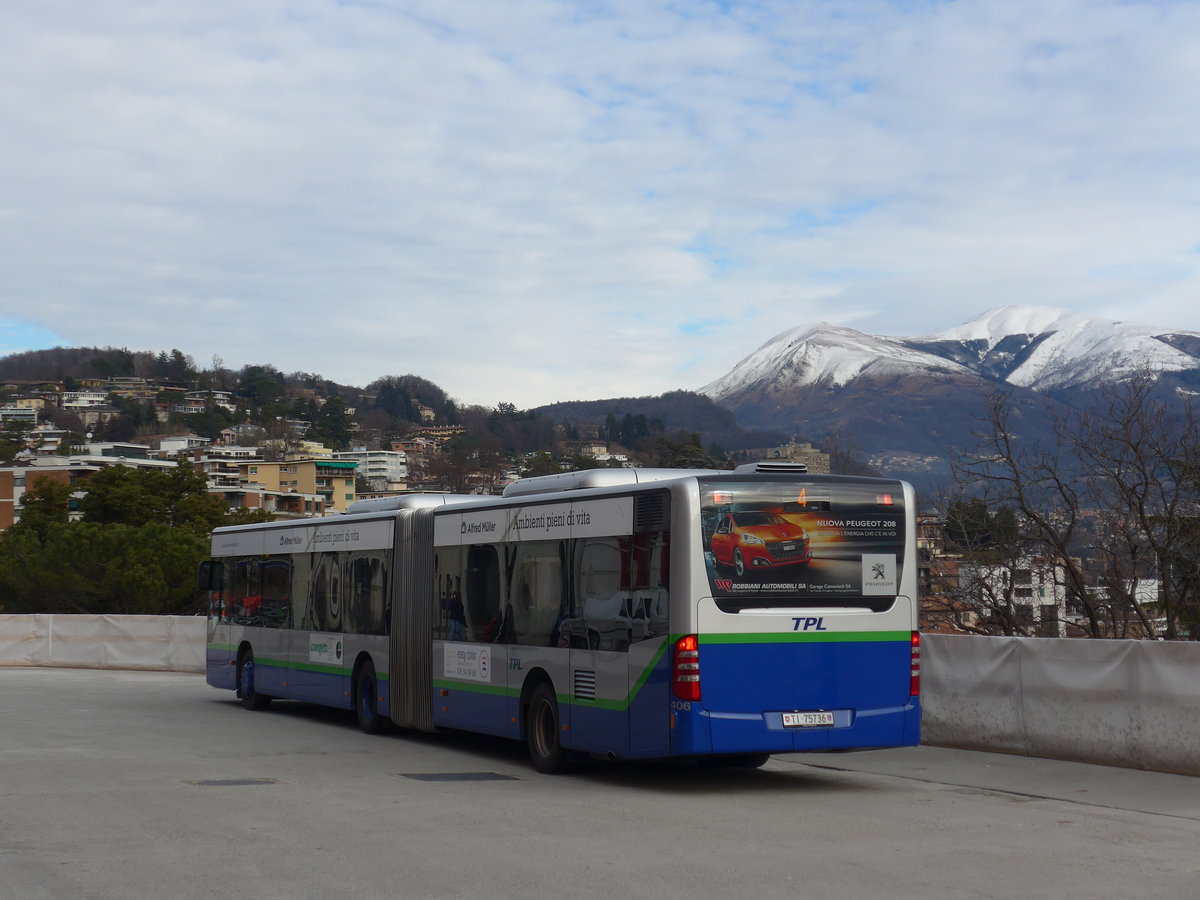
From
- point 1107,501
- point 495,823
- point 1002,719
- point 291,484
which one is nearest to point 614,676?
point 495,823

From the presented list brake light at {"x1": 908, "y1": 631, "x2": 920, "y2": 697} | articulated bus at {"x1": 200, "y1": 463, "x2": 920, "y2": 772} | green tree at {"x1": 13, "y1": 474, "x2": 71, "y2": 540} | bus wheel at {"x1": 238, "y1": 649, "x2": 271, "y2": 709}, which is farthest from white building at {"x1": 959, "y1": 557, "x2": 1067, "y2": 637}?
green tree at {"x1": 13, "y1": 474, "x2": 71, "y2": 540}

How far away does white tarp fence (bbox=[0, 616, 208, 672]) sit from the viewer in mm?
35594

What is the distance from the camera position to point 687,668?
12.1 m

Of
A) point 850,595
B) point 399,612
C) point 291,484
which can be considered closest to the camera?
point 850,595

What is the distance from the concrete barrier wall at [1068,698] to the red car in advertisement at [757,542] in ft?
11.4

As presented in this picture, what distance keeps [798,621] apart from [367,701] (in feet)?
26.7

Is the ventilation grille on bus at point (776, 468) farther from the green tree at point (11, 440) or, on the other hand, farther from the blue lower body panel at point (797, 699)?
the green tree at point (11, 440)

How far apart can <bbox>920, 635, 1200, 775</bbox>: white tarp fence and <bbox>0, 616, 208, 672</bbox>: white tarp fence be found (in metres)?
23.1

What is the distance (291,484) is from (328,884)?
160572 mm

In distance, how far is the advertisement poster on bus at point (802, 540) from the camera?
12391mm

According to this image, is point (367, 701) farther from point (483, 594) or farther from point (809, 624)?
point (809, 624)

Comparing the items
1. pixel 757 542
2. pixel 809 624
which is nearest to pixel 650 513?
pixel 757 542

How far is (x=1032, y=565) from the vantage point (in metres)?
23.8

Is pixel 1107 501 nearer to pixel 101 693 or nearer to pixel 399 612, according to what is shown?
pixel 399 612
